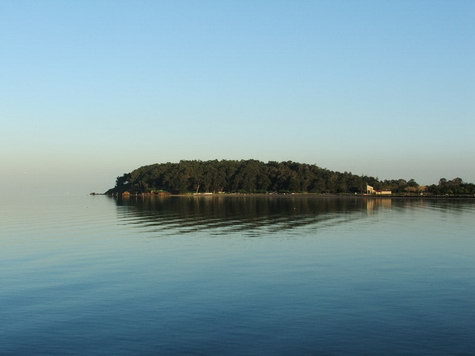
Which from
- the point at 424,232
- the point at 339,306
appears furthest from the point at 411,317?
the point at 424,232

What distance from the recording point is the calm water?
71.8 ft

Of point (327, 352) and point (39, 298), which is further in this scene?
point (39, 298)

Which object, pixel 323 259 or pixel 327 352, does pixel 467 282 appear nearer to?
pixel 323 259

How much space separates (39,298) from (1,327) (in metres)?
6.24

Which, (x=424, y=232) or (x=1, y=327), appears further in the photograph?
(x=424, y=232)

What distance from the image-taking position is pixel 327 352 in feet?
67.3

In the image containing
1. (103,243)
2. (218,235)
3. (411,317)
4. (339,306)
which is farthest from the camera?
(218,235)

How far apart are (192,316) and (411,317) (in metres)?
11.3

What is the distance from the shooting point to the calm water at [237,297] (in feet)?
71.8

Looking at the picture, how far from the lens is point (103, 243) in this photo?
5888 cm

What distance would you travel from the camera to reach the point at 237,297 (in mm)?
30375

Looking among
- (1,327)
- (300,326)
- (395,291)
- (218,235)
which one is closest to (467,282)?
(395,291)

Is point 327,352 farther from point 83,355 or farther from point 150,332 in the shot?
point 83,355

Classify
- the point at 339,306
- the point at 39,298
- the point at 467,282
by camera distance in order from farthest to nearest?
1. the point at 467,282
2. the point at 39,298
3. the point at 339,306
